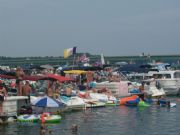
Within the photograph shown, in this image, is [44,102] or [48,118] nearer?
[48,118]

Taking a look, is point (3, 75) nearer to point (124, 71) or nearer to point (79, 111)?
point (79, 111)

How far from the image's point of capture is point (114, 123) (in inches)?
1246

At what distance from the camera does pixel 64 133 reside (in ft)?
88.0

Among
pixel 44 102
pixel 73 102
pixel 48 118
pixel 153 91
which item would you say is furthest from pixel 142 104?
pixel 48 118

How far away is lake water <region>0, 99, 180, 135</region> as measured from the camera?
27.6 m

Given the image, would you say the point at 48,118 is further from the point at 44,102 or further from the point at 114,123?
the point at 114,123

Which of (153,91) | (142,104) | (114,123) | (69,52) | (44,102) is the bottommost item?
(114,123)

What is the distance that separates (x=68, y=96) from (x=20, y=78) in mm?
4065

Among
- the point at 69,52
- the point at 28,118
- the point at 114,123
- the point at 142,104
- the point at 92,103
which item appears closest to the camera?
the point at 28,118

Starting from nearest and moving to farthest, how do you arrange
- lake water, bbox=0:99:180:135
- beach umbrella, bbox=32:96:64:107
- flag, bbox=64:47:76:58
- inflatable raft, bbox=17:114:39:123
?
lake water, bbox=0:99:180:135 → inflatable raft, bbox=17:114:39:123 → beach umbrella, bbox=32:96:64:107 → flag, bbox=64:47:76:58

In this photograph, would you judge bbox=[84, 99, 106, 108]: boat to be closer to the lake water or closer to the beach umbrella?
the lake water

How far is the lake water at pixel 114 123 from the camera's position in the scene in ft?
90.6

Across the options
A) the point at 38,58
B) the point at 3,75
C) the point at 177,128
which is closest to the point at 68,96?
the point at 3,75

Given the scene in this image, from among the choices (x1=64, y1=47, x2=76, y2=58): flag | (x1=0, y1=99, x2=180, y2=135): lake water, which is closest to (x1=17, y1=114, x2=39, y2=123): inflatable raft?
(x1=0, y1=99, x2=180, y2=135): lake water
